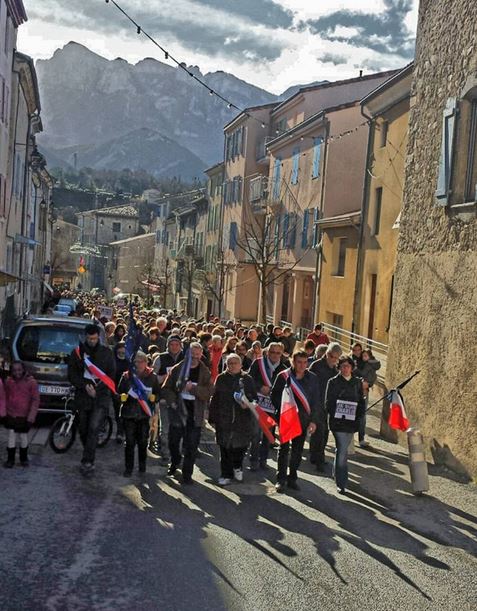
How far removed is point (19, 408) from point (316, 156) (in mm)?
21271

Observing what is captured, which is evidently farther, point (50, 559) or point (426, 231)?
point (426, 231)

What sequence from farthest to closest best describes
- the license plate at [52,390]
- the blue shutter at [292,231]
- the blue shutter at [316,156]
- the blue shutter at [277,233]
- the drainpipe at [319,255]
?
the blue shutter at [277,233]
the blue shutter at [292,231]
the blue shutter at [316,156]
the drainpipe at [319,255]
the license plate at [52,390]

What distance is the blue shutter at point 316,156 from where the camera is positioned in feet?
92.1

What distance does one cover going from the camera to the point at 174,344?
10.0 metres

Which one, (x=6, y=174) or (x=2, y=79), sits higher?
(x=2, y=79)

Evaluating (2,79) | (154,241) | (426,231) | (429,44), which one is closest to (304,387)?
(426,231)

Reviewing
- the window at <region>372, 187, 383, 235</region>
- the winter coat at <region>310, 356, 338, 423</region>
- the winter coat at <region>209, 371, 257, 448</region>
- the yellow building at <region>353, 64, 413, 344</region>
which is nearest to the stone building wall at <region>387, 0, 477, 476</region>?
the winter coat at <region>310, 356, 338, 423</region>

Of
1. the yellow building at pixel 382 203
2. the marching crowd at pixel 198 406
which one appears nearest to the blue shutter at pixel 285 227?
the yellow building at pixel 382 203

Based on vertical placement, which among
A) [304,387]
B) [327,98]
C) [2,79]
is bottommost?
[304,387]

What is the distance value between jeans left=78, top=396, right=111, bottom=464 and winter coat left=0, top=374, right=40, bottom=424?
606mm

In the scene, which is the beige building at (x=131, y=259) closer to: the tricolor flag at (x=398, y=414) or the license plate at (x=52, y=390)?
the license plate at (x=52, y=390)

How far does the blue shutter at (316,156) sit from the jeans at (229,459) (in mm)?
20447

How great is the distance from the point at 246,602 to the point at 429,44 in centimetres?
1012

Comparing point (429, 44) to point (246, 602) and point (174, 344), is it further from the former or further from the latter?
point (246, 602)
